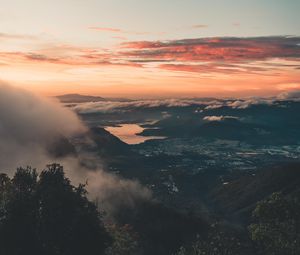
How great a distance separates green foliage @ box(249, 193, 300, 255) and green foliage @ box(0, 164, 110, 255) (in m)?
34.9

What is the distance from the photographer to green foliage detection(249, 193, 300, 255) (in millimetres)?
92062

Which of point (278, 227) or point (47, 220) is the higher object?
point (47, 220)

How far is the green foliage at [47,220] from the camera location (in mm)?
73625

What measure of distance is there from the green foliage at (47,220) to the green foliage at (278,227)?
34.9m

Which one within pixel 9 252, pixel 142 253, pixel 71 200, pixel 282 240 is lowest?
pixel 142 253

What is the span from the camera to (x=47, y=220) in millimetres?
75188

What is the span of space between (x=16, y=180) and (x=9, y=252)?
455 inches

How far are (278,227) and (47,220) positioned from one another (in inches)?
1965

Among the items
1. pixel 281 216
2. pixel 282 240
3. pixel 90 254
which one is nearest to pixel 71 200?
pixel 90 254

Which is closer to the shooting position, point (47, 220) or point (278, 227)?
point (47, 220)

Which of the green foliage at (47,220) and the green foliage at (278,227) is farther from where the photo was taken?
the green foliage at (278,227)

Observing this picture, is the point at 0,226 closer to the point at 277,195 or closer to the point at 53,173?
the point at 53,173

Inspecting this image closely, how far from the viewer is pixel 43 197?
75812 millimetres

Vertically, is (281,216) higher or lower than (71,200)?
lower
